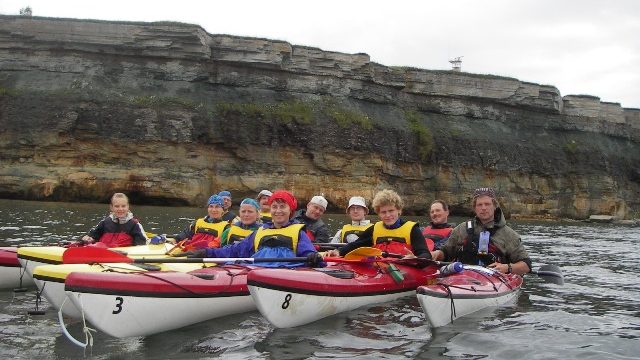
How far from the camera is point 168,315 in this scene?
6465 millimetres

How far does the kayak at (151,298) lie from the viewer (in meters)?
5.93

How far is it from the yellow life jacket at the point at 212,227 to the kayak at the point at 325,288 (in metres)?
2.85

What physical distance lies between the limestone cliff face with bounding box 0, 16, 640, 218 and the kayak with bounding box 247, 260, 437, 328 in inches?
906

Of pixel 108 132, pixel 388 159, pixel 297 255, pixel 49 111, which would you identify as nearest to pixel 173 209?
pixel 108 132

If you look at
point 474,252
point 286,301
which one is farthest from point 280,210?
point 474,252

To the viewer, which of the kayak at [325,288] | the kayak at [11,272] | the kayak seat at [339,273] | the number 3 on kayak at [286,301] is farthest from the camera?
the kayak at [11,272]

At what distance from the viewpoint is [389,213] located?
846 cm

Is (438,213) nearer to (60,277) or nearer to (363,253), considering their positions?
(363,253)

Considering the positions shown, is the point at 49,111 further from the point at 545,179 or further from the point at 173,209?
the point at 545,179

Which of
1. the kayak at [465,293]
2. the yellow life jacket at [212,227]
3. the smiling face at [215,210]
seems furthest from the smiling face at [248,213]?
the kayak at [465,293]

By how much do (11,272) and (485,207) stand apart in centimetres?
711

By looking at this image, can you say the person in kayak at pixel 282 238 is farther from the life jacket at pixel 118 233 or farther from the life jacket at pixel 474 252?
the life jacket at pixel 118 233

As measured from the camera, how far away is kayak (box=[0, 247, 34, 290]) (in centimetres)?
888

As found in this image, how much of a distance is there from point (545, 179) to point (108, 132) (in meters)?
28.0
